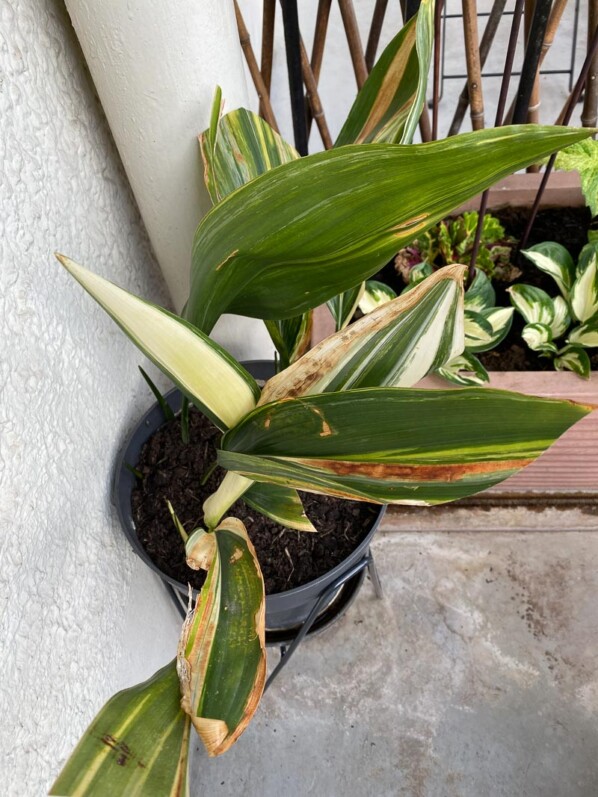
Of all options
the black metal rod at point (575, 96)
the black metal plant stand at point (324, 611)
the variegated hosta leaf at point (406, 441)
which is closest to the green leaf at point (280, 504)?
the variegated hosta leaf at point (406, 441)

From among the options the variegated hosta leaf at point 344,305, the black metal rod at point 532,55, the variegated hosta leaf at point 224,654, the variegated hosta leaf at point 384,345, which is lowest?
the variegated hosta leaf at point 224,654

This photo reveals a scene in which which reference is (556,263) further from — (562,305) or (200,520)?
(200,520)

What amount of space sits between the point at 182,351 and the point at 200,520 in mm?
310

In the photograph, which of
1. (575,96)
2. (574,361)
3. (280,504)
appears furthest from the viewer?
(574,361)

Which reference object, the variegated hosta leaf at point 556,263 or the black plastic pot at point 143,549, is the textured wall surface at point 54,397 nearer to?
the black plastic pot at point 143,549

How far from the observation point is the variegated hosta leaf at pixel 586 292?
36.4 inches

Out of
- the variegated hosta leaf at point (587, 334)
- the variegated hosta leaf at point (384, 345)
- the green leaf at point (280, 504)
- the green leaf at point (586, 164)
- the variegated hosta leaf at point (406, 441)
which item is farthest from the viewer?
the variegated hosta leaf at point (587, 334)

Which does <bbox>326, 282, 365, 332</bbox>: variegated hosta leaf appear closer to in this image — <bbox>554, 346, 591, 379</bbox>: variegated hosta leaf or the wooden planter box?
the wooden planter box

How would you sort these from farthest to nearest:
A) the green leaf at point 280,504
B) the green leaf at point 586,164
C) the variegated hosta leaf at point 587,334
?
the variegated hosta leaf at point 587,334
the green leaf at point 586,164
the green leaf at point 280,504

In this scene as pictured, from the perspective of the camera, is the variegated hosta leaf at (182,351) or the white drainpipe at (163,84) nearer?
the variegated hosta leaf at (182,351)

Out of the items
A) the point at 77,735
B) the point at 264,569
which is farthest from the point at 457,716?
the point at 77,735

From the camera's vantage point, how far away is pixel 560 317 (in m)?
0.96

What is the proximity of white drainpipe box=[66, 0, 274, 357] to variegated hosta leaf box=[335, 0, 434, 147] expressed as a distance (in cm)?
14

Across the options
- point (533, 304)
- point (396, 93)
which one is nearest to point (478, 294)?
point (533, 304)
